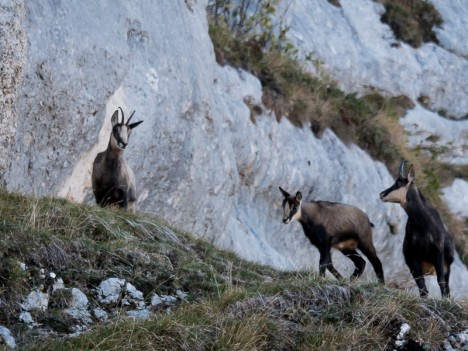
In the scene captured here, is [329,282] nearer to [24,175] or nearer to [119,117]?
[24,175]

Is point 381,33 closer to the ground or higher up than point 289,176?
higher up

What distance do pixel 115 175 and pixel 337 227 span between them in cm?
405

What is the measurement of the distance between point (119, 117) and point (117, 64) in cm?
74

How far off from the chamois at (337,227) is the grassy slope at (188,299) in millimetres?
6390

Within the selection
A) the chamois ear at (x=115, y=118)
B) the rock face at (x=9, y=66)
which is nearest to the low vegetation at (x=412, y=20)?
the chamois ear at (x=115, y=118)

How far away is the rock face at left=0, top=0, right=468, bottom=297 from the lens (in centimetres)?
1417

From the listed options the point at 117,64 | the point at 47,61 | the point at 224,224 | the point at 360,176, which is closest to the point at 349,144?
the point at 360,176

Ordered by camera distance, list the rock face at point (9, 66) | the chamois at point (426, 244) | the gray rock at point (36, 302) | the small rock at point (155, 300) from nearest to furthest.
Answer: the gray rock at point (36, 302)
the small rock at point (155, 300)
the rock face at point (9, 66)
the chamois at point (426, 244)

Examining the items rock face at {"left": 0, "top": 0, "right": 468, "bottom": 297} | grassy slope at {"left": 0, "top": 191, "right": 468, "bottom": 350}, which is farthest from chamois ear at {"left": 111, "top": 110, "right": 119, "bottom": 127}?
grassy slope at {"left": 0, "top": 191, "right": 468, "bottom": 350}

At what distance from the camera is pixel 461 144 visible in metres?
28.0

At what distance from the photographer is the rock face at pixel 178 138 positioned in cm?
1417

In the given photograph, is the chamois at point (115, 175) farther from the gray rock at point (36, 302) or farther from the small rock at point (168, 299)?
the gray rock at point (36, 302)

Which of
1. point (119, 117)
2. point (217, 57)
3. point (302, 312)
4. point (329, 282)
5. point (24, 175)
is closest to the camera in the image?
point (302, 312)

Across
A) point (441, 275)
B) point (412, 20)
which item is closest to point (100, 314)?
point (441, 275)
